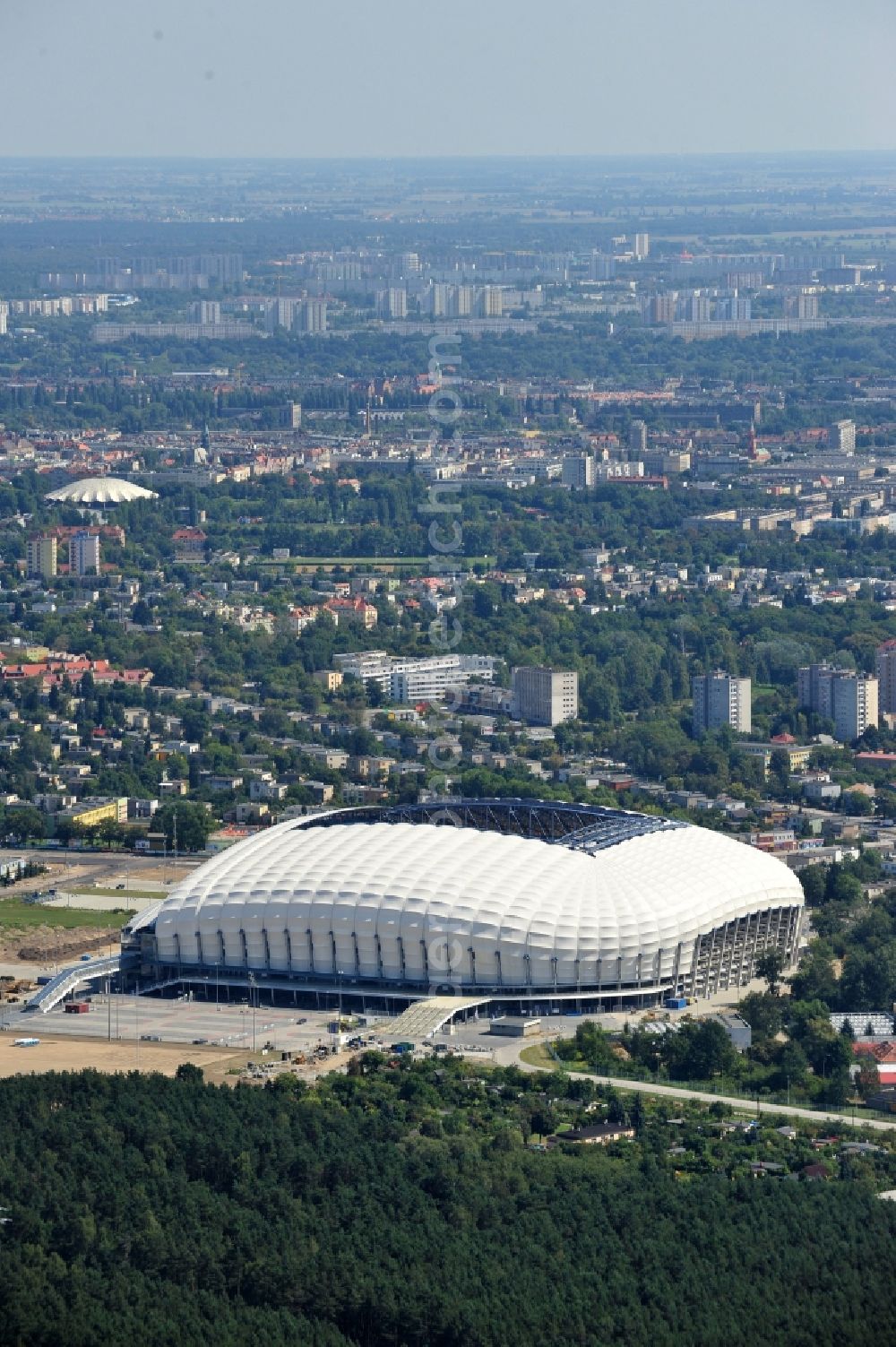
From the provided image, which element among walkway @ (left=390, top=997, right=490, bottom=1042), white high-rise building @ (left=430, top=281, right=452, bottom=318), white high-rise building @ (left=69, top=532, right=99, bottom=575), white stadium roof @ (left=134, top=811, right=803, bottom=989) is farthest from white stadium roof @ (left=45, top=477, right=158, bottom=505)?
white high-rise building @ (left=430, top=281, right=452, bottom=318)

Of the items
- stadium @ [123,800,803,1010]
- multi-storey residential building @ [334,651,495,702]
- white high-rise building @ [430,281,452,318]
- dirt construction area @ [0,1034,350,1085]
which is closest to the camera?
dirt construction area @ [0,1034,350,1085]

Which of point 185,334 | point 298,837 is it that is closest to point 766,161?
point 185,334

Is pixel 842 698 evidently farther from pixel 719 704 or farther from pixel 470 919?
pixel 470 919

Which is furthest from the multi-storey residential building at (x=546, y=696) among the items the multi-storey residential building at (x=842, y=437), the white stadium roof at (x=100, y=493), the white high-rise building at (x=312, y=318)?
the white high-rise building at (x=312, y=318)

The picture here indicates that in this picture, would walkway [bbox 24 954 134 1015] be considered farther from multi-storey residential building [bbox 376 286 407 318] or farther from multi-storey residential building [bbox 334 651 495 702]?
multi-storey residential building [bbox 376 286 407 318]

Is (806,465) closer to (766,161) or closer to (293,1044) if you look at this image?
(293,1044)

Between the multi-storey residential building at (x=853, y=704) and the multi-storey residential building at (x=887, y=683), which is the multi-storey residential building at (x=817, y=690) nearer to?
the multi-storey residential building at (x=853, y=704)

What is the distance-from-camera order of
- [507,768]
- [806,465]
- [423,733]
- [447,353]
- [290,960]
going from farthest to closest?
[447,353]
[806,465]
[423,733]
[507,768]
[290,960]
